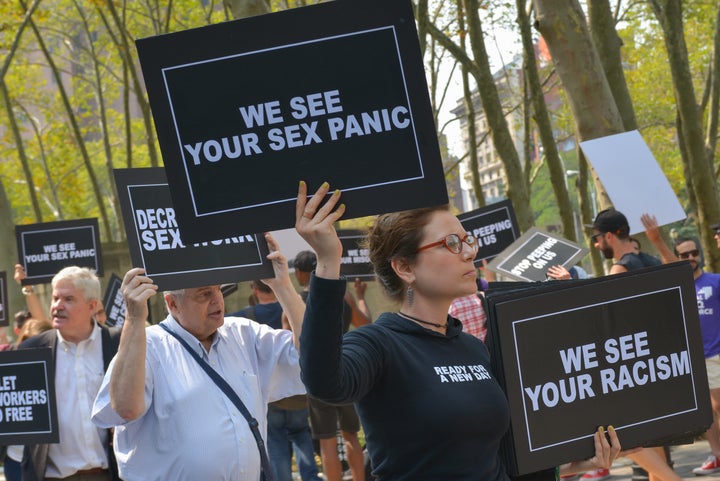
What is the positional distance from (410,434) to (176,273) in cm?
189

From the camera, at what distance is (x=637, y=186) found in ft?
31.3

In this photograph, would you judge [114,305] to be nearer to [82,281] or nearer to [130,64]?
[82,281]

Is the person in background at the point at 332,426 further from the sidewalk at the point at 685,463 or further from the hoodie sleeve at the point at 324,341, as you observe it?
the hoodie sleeve at the point at 324,341

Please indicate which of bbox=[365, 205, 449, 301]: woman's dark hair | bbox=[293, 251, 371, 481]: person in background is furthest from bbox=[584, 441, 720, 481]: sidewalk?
bbox=[365, 205, 449, 301]: woman's dark hair

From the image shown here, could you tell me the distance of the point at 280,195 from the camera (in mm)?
3582

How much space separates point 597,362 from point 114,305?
846 cm

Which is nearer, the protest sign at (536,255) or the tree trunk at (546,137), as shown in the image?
the protest sign at (536,255)

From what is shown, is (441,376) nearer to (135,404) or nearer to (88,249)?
(135,404)

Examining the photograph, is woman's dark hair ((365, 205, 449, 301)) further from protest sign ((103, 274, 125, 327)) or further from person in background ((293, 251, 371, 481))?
protest sign ((103, 274, 125, 327))

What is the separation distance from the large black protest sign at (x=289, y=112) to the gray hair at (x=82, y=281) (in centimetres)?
320

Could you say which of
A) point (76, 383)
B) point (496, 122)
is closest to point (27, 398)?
point (76, 383)

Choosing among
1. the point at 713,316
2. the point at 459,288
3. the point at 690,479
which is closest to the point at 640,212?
the point at 713,316

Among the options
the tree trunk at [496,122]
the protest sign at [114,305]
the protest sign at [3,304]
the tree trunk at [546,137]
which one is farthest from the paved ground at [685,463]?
the tree trunk at [546,137]

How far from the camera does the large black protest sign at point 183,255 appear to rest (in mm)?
5098
